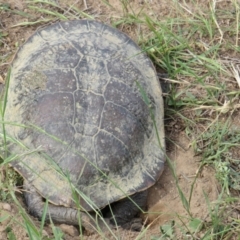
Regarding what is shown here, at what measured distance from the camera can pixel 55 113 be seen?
3.29 metres

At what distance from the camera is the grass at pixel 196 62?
3679 mm

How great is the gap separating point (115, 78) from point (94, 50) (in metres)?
0.28

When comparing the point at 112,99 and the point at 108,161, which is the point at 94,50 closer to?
the point at 112,99

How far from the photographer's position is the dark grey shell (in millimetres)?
3211

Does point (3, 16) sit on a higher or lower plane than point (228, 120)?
higher

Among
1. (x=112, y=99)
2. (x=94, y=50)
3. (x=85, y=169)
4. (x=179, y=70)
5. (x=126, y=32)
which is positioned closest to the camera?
(x=85, y=169)

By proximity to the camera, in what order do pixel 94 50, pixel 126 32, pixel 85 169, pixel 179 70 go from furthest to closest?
pixel 126 32, pixel 179 70, pixel 94 50, pixel 85 169

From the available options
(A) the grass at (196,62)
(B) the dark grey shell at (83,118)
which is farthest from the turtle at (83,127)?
(A) the grass at (196,62)

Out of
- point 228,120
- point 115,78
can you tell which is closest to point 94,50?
point 115,78

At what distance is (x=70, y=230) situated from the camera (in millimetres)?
3207

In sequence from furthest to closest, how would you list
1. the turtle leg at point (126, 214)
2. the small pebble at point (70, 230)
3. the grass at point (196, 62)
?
1. the grass at point (196, 62)
2. the turtle leg at point (126, 214)
3. the small pebble at point (70, 230)

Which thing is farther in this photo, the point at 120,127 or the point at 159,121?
the point at 159,121

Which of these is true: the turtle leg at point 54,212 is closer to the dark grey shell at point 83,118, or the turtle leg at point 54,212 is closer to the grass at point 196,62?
the dark grey shell at point 83,118

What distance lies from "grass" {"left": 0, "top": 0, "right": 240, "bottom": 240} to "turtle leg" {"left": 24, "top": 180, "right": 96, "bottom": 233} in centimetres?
51
